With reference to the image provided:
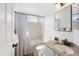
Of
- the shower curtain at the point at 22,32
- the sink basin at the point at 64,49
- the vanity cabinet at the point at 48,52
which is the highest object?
the shower curtain at the point at 22,32

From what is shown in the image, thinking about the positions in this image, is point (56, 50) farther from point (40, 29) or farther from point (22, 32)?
point (22, 32)

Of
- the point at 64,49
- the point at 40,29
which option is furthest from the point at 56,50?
the point at 40,29

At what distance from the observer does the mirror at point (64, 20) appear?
51.7 inches

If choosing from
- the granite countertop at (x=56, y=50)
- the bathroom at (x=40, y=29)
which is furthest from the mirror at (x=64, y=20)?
the granite countertop at (x=56, y=50)

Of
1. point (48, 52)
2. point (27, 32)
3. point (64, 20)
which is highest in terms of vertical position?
point (64, 20)

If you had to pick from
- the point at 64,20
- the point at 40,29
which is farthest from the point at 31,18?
the point at 64,20

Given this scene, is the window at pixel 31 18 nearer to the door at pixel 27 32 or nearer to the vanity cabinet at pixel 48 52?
the door at pixel 27 32

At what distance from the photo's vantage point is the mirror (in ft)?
4.31

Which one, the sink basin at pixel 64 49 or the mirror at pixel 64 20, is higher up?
the mirror at pixel 64 20

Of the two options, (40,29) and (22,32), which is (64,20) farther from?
(22,32)

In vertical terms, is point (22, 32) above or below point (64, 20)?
below

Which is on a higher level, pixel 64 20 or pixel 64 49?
pixel 64 20

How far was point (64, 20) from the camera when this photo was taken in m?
1.31

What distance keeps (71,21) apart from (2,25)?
797 mm
